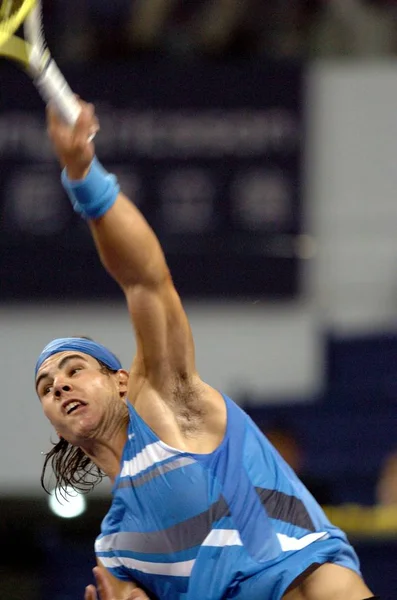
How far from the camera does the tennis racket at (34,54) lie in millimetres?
Answer: 3234

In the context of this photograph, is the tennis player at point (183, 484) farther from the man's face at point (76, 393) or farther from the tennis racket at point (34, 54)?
the tennis racket at point (34, 54)

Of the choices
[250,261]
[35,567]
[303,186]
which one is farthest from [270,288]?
[35,567]

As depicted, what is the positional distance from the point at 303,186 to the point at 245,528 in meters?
6.94

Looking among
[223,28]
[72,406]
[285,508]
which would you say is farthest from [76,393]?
[223,28]

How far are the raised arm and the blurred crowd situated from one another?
7186 mm

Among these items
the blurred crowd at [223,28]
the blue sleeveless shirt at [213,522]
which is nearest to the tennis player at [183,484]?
the blue sleeveless shirt at [213,522]

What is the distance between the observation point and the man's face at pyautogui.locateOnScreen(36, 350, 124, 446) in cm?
373

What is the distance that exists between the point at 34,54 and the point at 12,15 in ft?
0.68

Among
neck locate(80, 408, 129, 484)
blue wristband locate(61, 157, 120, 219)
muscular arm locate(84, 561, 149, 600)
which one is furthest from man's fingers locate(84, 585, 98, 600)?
blue wristband locate(61, 157, 120, 219)

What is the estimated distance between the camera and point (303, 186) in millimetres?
10273

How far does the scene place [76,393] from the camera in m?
3.74

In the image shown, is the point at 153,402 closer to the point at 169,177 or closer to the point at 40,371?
the point at 40,371

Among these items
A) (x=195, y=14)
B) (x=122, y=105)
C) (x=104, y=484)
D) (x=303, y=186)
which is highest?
(x=195, y=14)

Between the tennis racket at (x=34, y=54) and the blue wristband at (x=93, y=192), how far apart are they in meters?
0.16
